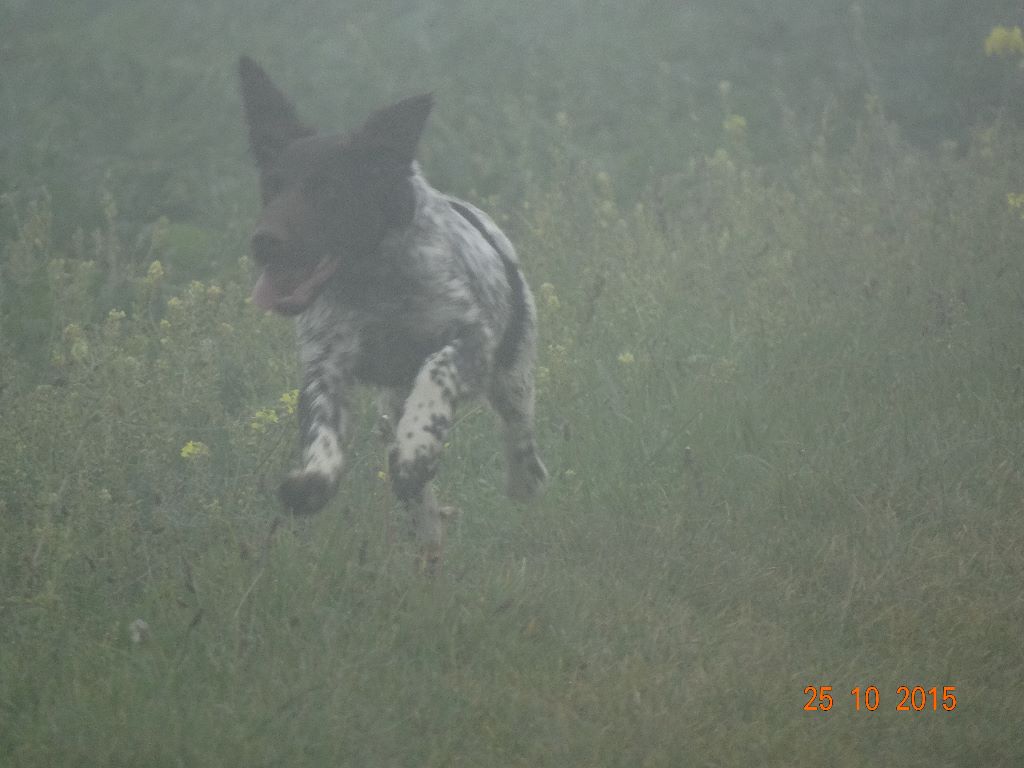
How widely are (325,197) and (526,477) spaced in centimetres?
125

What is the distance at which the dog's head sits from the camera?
14.0 ft

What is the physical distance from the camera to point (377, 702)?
328 cm

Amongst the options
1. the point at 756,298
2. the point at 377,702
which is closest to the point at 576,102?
the point at 756,298

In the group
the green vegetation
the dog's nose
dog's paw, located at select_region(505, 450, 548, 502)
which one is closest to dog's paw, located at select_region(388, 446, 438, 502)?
the green vegetation

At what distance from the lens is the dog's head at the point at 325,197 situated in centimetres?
428

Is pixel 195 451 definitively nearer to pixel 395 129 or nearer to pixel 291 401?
pixel 291 401

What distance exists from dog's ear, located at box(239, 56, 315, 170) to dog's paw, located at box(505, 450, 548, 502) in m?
1.35

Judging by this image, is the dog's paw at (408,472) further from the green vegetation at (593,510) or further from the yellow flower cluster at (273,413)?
the yellow flower cluster at (273,413)

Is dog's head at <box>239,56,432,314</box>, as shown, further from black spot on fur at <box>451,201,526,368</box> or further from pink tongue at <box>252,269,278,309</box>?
black spot on fur at <box>451,201,526,368</box>

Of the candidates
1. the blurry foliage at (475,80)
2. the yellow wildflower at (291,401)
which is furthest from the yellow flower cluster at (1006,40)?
the yellow wildflower at (291,401)

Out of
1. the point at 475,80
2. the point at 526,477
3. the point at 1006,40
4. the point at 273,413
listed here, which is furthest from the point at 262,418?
the point at 475,80

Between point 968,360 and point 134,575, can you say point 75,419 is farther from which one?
point 968,360
